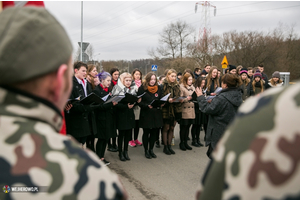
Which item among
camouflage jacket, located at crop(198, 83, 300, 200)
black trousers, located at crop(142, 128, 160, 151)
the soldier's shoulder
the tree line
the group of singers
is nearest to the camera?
camouflage jacket, located at crop(198, 83, 300, 200)

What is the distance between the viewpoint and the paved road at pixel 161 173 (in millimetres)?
4141

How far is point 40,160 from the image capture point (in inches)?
32.0

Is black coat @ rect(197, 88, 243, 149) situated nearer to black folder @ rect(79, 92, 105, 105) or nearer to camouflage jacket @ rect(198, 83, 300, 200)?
black folder @ rect(79, 92, 105, 105)

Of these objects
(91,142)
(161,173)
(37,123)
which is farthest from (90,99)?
(37,123)

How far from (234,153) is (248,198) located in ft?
0.41

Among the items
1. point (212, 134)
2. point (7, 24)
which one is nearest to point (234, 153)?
point (7, 24)

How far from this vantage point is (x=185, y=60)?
109 feet

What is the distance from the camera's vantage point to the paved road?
13.6 feet

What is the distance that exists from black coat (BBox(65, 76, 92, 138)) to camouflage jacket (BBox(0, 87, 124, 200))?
390 cm

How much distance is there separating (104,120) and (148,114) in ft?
3.57

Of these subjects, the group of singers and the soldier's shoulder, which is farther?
the group of singers

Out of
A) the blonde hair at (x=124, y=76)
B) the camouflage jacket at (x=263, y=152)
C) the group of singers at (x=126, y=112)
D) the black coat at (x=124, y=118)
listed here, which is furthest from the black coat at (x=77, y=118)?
the camouflage jacket at (x=263, y=152)

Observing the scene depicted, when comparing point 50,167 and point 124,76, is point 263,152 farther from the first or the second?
point 124,76

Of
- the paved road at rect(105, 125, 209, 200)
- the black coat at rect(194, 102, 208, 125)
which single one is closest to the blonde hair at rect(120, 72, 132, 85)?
the paved road at rect(105, 125, 209, 200)
